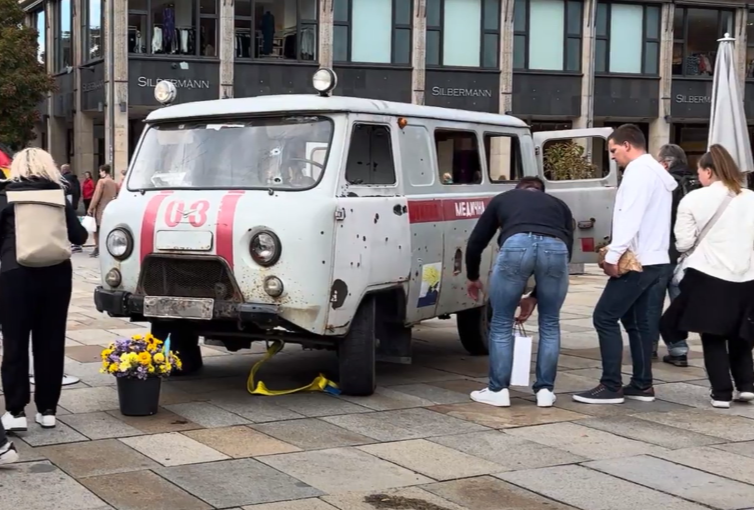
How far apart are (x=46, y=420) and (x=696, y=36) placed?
1413 inches

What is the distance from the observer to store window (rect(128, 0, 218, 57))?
32.6m

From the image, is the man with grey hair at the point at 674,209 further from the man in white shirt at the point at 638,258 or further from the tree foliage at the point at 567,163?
the tree foliage at the point at 567,163

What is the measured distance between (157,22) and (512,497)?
29146mm

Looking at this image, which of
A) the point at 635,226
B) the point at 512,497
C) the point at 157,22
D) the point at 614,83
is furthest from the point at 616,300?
the point at 614,83

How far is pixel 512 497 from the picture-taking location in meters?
A: 5.61

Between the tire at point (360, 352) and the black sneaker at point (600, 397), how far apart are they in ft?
5.03

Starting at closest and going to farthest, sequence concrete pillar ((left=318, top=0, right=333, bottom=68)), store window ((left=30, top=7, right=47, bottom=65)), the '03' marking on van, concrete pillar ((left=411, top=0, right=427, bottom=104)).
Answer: the '03' marking on van, concrete pillar ((left=318, top=0, right=333, bottom=68)), concrete pillar ((left=411, top=0, right=427, bottom=104)), store window ((left=30, top=7, right=47, bottom=65))

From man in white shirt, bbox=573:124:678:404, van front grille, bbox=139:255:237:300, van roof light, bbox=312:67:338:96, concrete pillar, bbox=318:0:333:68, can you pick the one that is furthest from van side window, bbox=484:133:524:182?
concrete pillar, bbox=318:0:333:68

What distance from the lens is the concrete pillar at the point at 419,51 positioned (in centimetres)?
3456

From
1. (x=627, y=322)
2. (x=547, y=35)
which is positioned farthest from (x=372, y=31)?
(x=627, y=322)

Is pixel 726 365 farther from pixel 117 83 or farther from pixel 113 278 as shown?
pixel 117 83

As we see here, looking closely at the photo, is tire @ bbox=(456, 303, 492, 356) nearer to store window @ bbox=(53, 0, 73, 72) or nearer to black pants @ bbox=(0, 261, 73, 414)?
black pants @ bbox=(0, 261, 73, 414)

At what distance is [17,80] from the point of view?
34.9 metres

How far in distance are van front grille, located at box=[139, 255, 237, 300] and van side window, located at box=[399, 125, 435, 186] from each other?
1.74 m
